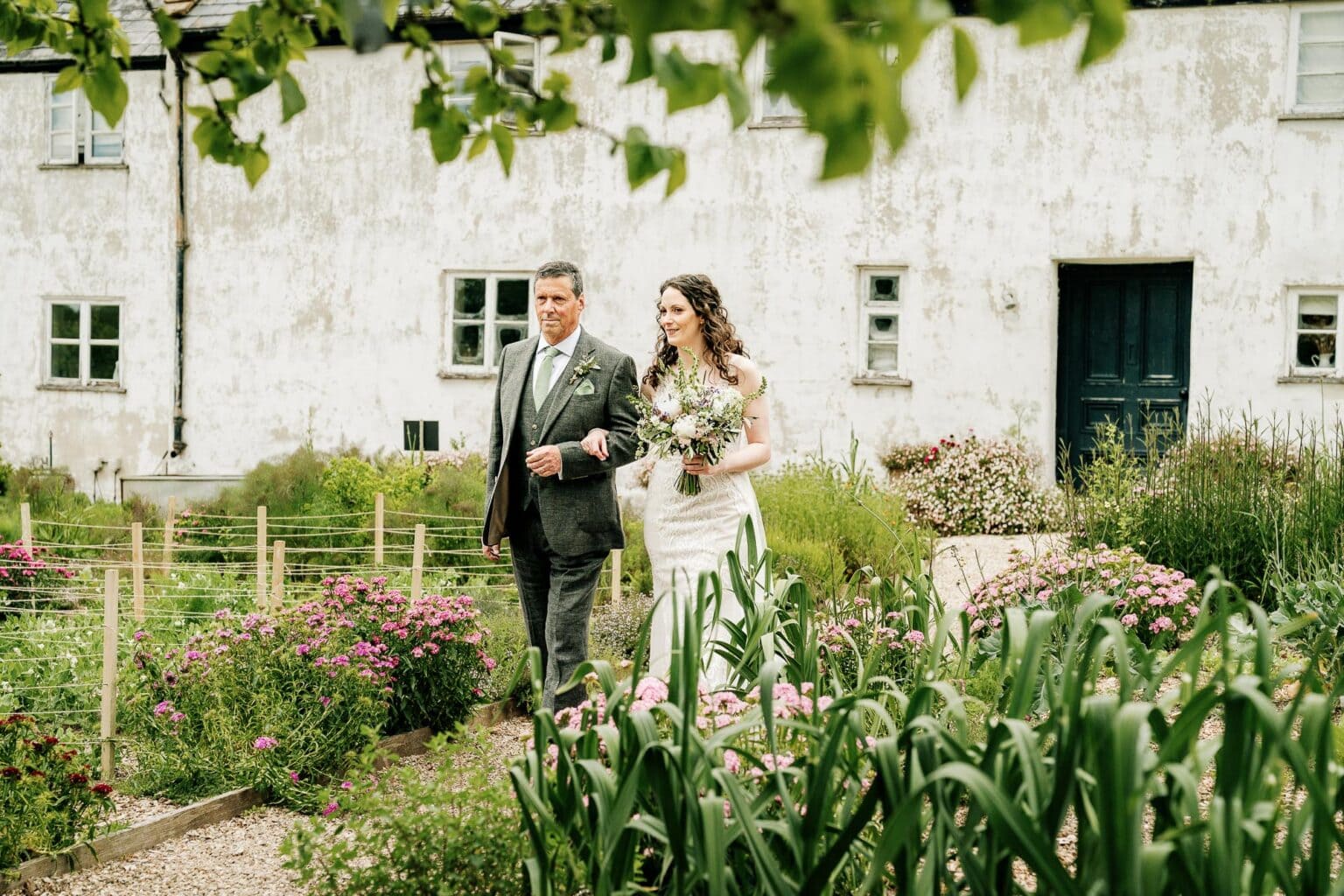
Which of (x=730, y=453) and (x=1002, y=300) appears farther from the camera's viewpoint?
(x=1002, y=300)

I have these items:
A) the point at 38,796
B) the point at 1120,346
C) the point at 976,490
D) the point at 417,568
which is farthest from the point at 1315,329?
the point at 38,796

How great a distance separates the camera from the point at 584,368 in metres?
5.62

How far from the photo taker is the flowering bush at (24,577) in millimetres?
8328

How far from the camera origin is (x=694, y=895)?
10.3 ft

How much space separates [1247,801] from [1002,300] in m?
11.8

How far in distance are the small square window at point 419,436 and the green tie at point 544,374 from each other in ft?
32.0

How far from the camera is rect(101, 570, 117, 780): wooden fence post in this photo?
5.37 meters

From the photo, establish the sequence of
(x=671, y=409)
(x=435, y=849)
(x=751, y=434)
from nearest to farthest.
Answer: (x=435, y=849), (x=671, y=409), (x=751, y=434)

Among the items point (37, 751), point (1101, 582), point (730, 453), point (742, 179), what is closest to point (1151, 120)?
point (742, 179)

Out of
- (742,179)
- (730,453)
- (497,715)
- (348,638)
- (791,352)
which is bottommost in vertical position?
(497,715)

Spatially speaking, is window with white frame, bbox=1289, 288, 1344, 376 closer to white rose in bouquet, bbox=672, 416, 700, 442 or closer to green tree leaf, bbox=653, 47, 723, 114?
white rose in bouquet, bbox=672, 416, 700, 442

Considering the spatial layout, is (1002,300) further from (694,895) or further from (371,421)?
(694,895)

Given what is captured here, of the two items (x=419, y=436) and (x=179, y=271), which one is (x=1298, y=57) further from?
(x=179, y=271)

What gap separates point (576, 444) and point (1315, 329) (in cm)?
1029
